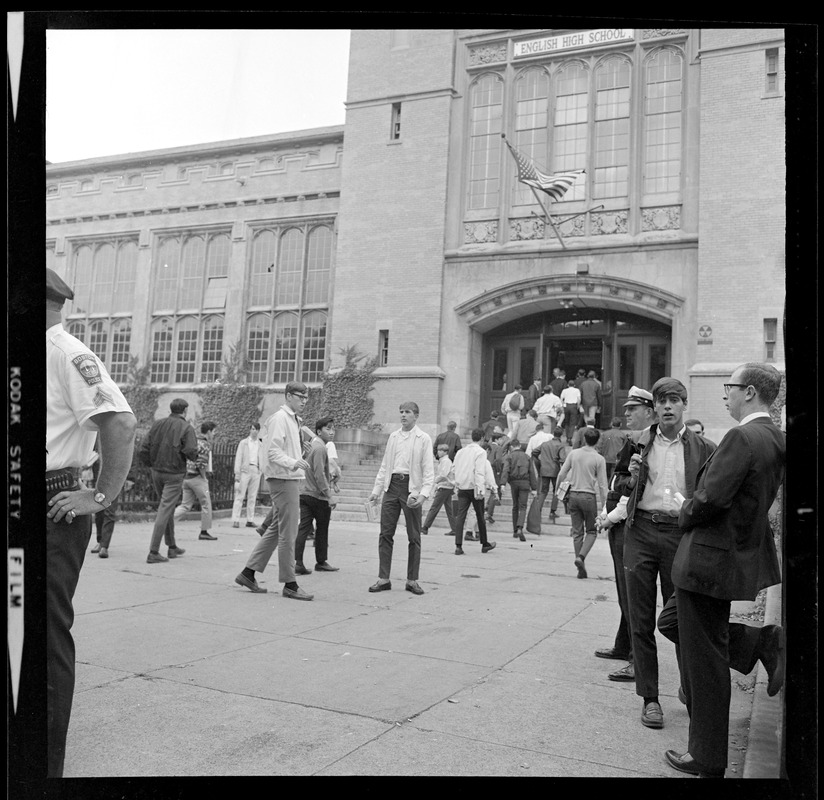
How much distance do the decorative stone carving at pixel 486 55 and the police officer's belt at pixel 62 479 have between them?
20944mm

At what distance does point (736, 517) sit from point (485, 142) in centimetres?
1998

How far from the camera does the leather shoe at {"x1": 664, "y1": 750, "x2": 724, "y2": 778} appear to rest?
119 inches

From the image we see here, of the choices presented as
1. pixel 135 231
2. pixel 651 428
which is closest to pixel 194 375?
pixel 135 231

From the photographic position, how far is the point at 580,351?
22.2m

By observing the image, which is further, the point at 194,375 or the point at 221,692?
the point at 194,375

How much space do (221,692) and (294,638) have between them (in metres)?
1.32

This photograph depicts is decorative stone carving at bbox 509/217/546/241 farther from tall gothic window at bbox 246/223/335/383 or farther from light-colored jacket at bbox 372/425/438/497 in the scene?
light-colored jacket at bbox 372/425/438/497

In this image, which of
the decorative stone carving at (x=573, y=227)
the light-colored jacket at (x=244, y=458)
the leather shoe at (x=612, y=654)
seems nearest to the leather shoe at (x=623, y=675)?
the leather shoe at (x=612, y=654)

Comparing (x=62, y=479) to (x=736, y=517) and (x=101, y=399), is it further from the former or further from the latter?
(x=736, y=517)

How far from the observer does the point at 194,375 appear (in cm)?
2403

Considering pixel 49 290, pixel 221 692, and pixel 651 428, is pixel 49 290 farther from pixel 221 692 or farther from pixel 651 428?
pixel 651 428

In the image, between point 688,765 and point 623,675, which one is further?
point 623,675

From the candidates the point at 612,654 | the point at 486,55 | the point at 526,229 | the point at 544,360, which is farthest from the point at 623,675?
the point at 486,55
